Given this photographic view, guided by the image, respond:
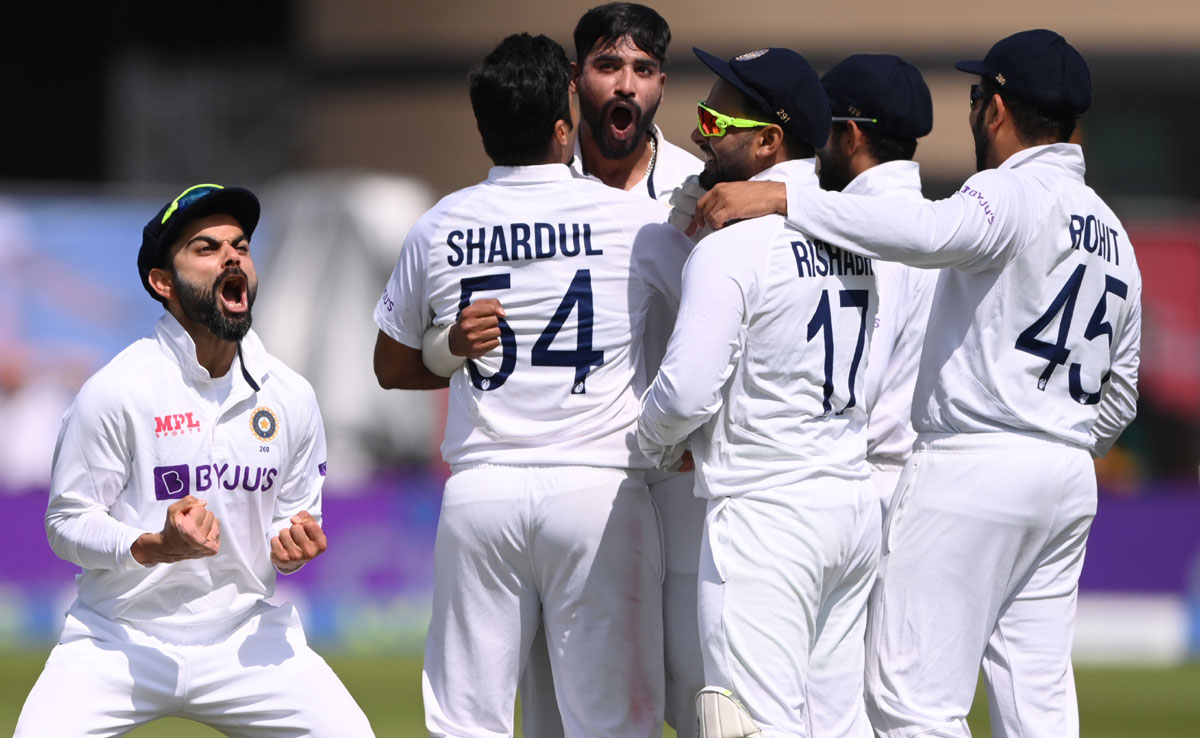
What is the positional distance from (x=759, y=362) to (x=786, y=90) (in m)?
0.78

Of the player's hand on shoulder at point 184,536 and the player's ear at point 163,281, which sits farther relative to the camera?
the player's ear at point 163,281

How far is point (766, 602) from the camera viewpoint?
4449mm

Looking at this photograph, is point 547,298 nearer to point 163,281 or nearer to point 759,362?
point 759,362

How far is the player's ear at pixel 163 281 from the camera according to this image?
15.8 feet

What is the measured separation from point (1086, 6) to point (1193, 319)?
665cm

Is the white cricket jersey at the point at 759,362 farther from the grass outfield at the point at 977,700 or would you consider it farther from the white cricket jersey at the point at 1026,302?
the grass outfield at the point at 977,700

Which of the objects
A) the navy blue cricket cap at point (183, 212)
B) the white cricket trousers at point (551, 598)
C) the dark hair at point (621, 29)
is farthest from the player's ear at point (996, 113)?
the navy blue cricket cap at point (183, 212)

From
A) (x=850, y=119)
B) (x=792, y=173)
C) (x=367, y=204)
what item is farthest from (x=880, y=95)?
(x=367, y=204)

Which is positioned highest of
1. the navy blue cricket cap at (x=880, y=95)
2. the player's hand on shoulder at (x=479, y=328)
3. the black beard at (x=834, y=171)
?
the navy blue cricket cap at (x=880, y=95)

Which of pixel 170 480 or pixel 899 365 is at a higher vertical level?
pixel 899 365

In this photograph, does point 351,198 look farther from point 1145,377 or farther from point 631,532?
point 631,532

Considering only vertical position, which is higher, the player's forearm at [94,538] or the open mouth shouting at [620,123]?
the open mouth shouting at [620,123]

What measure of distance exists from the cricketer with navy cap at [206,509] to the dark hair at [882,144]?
2.05 meters

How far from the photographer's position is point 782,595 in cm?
446
